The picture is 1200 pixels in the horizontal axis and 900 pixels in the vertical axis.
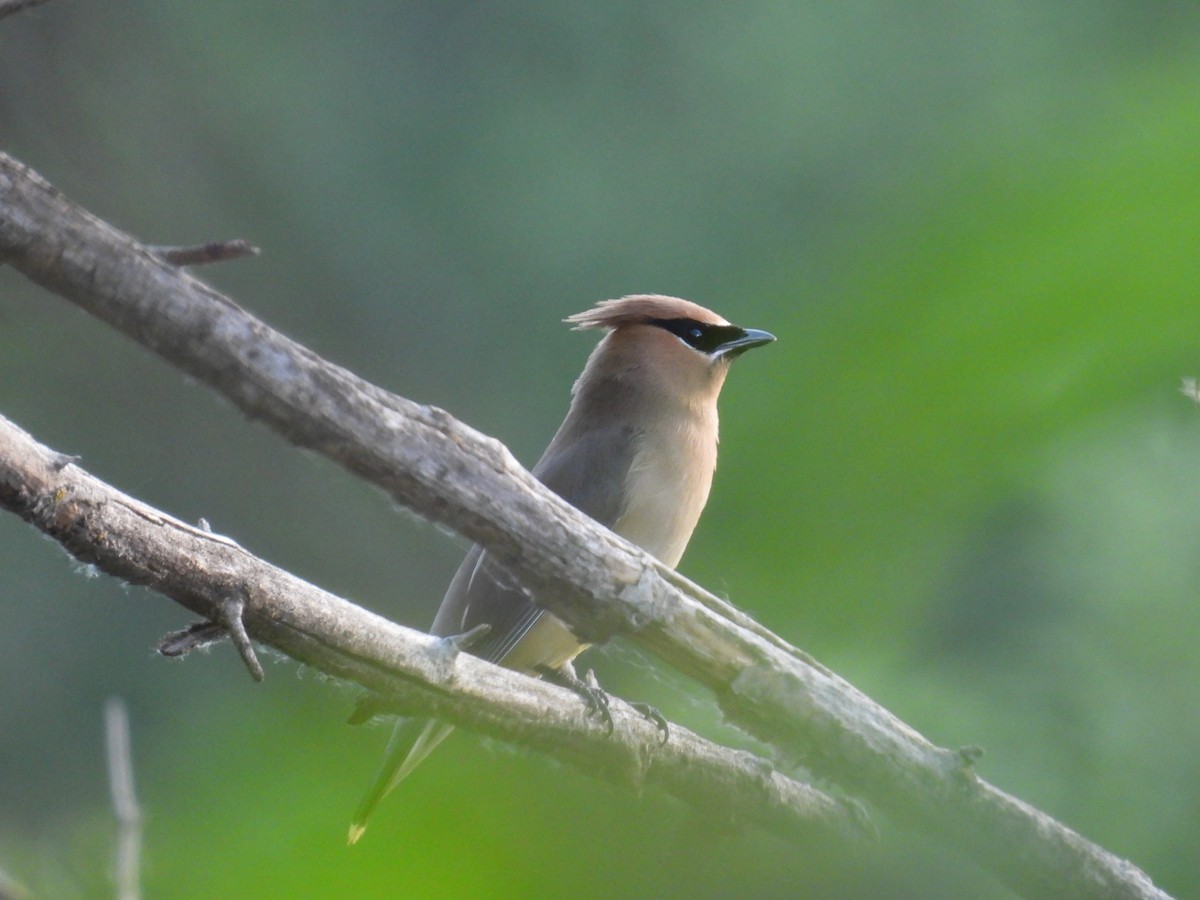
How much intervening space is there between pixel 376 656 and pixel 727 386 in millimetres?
1888

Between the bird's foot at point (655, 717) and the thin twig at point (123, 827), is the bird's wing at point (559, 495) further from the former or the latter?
the thin twig at point (123, 827)

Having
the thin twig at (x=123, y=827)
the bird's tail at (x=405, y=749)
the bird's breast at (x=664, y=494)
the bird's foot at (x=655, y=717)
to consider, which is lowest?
the bird's tail at (x=405, y=749)

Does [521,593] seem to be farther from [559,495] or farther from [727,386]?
[727,386]

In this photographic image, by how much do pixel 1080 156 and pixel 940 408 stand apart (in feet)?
1.50

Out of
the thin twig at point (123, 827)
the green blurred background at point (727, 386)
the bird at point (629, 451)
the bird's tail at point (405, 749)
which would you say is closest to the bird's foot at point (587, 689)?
the bird at point (629, 451)

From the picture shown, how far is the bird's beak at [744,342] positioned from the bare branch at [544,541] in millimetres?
1287

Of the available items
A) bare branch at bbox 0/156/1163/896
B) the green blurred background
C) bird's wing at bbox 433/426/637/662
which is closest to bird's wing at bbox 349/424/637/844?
bird's wing at bbox 433/426/637/662

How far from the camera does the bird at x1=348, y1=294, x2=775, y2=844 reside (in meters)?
2.76

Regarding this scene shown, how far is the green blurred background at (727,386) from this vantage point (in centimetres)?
140

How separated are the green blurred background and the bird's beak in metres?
0.03

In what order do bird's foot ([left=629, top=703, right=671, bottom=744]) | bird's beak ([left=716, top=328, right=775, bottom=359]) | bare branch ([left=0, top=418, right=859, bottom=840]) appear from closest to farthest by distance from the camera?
bare branch ([left=0, top=418, right=859, bottom=840]) → bird's foot ([left=629, top=703, right=671, bottom=744]) → bird's beak ([left=716, top=328, right=775, bottom=359])

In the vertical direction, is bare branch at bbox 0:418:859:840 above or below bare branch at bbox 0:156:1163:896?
below

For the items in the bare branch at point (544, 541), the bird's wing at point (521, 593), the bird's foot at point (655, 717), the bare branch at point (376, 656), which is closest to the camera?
the bare branch at point (544, 541)

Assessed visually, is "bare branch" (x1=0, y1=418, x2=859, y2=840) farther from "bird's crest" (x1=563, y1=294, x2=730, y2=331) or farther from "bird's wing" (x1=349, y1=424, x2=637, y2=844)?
"bird's crest" (x1=563, y1=294, x2=730, y2=331)
